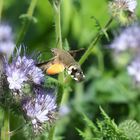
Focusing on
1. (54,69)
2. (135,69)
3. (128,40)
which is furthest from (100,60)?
(54,69)

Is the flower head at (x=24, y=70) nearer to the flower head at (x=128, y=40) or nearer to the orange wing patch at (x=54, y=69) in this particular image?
the orange wing patch at (x=54, y=69)

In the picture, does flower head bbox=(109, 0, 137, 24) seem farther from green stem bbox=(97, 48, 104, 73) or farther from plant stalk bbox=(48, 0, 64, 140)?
green stem bbox=(97, 48, 104, 73)

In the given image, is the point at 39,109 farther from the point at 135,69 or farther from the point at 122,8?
the point at 135,69

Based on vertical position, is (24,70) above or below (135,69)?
below

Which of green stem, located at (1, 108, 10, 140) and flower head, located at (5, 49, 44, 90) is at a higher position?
flower head, located at (5, 49, 44, 90)

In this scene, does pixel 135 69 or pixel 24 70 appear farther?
pixel 135 69

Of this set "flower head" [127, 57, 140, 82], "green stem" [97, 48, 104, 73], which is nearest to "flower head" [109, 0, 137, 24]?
"flower head" [127, 57, 140, 82]

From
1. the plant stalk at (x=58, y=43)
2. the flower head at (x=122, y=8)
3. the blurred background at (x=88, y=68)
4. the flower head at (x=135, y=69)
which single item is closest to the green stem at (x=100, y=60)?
the blurred background at (x=88, y=68)

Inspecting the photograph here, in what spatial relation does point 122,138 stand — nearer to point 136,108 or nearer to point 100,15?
point 136,108
